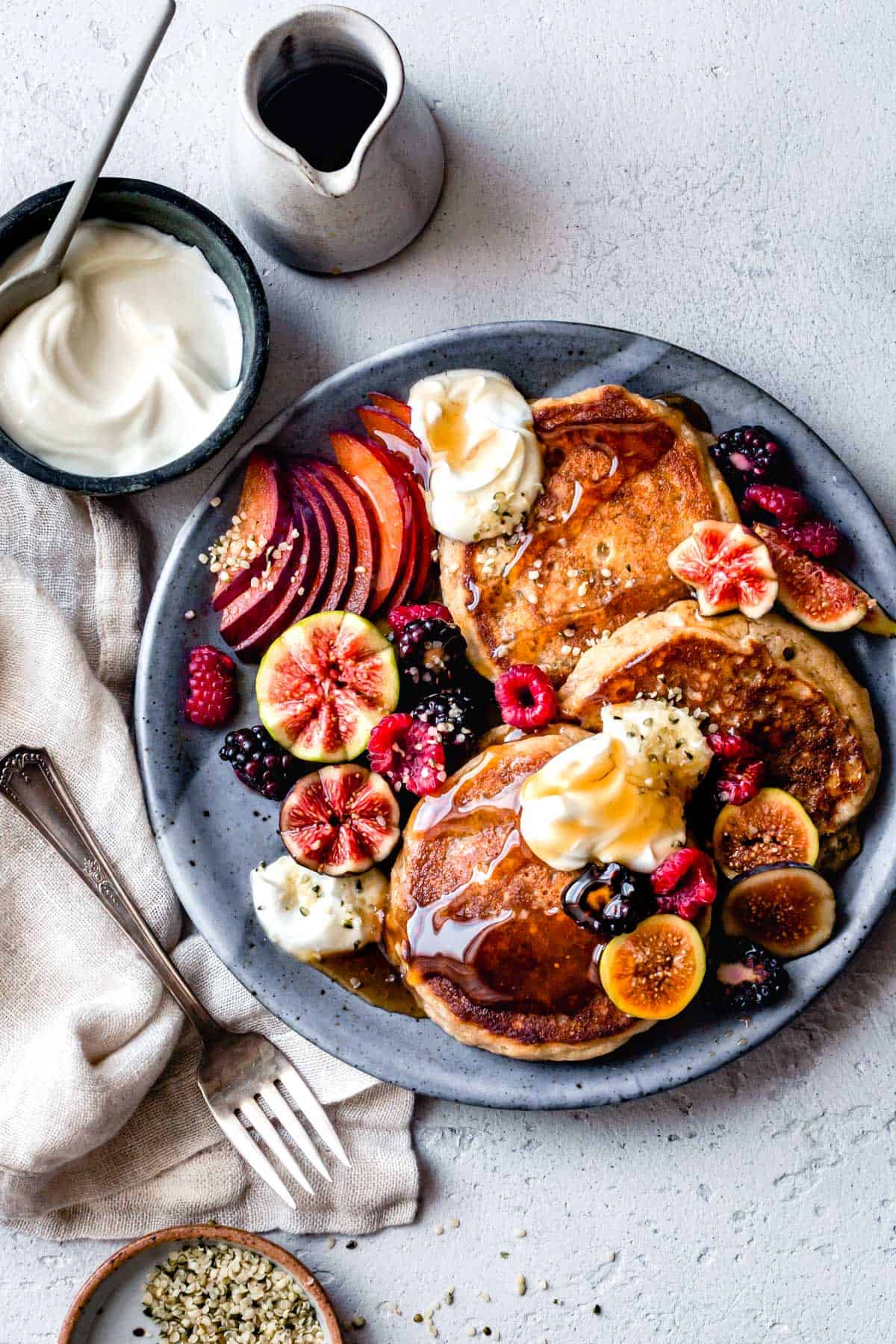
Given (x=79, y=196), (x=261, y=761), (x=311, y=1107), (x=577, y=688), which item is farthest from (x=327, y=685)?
(x=79, y=196)

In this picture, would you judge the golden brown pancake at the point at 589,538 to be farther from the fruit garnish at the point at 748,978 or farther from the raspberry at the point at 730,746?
the fruit garnish at the point at 748,978

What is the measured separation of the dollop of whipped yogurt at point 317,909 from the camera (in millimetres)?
2869

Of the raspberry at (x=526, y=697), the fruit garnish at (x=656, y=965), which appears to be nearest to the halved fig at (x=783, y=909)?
the fruit garnish at (x=656, y=965)

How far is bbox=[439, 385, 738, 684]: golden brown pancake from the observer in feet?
9.43

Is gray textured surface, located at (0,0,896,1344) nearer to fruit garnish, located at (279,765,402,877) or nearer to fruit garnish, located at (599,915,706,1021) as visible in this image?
fruit garnish, located at (599,915,706,1021)

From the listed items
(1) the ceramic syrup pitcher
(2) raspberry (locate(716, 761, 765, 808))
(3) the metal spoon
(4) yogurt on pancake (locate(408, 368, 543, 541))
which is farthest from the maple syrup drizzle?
(3) the metal spoon

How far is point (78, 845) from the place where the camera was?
119 inches

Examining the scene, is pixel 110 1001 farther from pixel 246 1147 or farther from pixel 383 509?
pixel 383 509

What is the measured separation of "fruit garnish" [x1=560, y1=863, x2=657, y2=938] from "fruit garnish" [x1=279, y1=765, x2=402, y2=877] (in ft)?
1.63

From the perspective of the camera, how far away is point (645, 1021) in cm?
278

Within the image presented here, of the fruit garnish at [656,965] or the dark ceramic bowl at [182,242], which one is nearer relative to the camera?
the fruit garnish at [656,965]

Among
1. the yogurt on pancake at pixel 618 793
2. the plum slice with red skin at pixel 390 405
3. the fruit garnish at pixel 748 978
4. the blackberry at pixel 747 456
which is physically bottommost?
the fruit garnish at pixel 748 978

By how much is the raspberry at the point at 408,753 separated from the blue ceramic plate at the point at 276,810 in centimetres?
38

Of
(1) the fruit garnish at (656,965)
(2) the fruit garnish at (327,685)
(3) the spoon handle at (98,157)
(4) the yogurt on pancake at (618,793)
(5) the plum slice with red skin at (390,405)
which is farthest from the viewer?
(5) the plum slice with red skin at (390,405)
